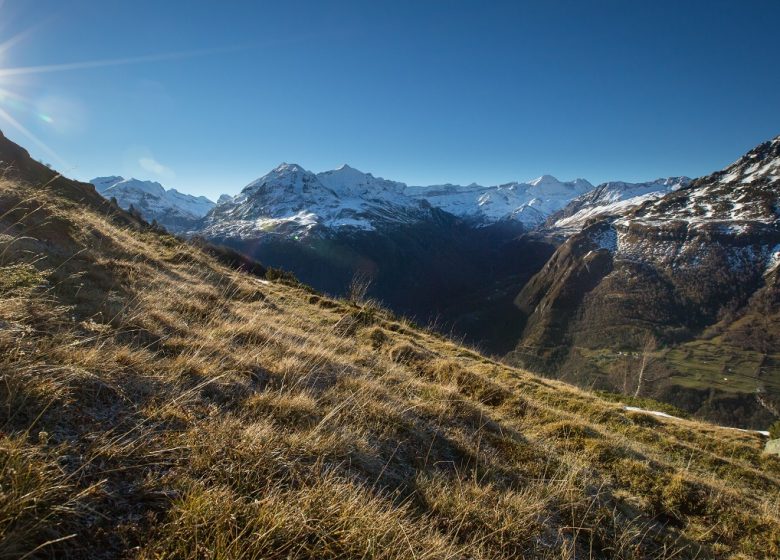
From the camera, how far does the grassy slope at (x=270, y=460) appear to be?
2.06 m

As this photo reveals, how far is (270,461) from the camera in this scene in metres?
2.88

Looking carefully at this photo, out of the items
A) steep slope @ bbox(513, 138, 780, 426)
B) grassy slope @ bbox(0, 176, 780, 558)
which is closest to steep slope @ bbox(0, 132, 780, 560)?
grassy slope @ bbox(0, 176, 780, 558)

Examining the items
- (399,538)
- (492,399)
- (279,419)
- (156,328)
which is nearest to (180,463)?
(279,419)

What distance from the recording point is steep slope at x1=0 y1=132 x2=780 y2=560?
2.06m

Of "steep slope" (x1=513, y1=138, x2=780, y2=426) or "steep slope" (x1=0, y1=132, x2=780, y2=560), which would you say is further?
"steep slope" (x1=513, y1=138, x2=780, y2=426)

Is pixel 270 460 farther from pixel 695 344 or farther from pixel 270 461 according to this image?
pixel 695 344

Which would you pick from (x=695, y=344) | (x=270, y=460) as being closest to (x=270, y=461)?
(x=270, y=460)

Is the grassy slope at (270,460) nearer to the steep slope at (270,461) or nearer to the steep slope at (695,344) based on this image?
the steep slope at (270,461)

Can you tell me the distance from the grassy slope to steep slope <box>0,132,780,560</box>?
0.06ft

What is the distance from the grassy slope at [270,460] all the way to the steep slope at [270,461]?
0.06 ft

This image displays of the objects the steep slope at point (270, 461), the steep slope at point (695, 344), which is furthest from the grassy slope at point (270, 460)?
the steep slope at point (695, 344)

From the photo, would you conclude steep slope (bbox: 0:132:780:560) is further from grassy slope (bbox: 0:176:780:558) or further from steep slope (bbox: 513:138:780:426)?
steep slope (bbox: 513:138:780:426)

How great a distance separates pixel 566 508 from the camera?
3.99 m

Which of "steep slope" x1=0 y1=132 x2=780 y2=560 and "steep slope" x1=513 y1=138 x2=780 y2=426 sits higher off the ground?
"steep slope" x1=0 y1=132 x2=780 y2=560
